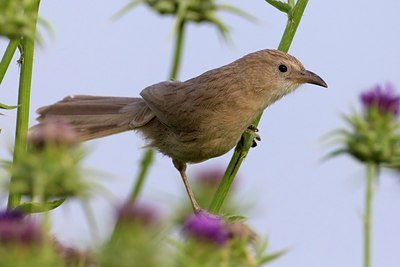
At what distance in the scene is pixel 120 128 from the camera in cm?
712

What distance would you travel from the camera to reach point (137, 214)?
2.17 metres

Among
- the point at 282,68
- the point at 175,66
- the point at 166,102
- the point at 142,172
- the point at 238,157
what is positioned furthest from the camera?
the point at 166,102

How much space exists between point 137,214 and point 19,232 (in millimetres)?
350

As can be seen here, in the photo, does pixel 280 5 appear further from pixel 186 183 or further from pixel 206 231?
pixel 206 231

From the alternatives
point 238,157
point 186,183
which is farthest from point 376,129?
point 186,183

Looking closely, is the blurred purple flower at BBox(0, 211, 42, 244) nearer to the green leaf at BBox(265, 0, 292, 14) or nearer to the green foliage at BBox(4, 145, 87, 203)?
the green foliage at BBox(4, 145, 87, 203)

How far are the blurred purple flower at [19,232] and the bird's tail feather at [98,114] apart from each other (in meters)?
4.74

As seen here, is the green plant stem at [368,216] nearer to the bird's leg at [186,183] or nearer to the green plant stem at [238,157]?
the green plant stem at [238,157]

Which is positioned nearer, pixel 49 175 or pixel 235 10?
pixel 49 175

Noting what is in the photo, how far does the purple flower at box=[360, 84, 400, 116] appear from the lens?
3.35 m

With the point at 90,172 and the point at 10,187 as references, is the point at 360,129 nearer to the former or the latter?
the point at 90,172

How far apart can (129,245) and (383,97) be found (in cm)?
181

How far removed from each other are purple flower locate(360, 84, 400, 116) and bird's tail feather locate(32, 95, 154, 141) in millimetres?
3800

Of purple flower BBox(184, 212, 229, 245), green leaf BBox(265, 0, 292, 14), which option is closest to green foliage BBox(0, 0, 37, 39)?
purple flower BBox(184, 212, 229, 245)
